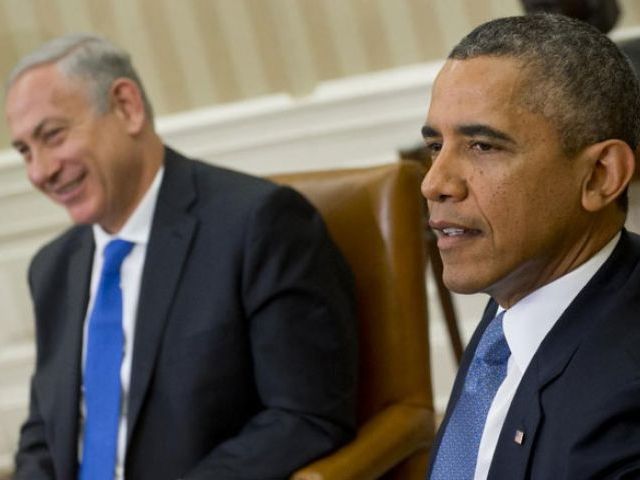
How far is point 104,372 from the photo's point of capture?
243 centimetres

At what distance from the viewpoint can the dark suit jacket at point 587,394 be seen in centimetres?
124

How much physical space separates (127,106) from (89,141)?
112 millimetres

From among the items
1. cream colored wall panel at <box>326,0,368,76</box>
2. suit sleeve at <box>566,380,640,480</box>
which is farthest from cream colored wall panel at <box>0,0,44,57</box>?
suit sleeve at <box>566,380,640,480</box>

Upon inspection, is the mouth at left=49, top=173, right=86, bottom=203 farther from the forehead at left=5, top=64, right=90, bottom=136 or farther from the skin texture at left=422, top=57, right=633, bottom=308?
the skin texture at left=422, top=57, right=633, bottom=308

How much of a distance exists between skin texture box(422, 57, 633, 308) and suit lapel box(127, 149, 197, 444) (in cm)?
100

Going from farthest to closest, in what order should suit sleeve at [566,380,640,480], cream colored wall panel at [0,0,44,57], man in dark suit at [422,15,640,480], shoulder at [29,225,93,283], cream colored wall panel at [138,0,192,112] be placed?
cream colored wall panel at [0,0,44,57]
cream colored wall panel at [138,0,192,112]
shoulder at [29,225,93,283]
man in dark suit at [422,15,640,480]
suit sleeve at [566,380,640,480]

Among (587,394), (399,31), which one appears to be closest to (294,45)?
(399,31)

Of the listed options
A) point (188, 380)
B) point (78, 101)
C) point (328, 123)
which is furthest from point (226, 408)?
point (328, 123)

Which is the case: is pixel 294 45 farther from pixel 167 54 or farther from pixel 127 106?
pixel 127 106

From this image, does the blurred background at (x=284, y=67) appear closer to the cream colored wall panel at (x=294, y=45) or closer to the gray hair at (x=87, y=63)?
the cream colored wall panel at (x=294, y=45)

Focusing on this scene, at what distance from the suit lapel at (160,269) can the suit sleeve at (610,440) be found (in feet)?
3.98

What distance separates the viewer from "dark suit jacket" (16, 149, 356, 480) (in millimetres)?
2219

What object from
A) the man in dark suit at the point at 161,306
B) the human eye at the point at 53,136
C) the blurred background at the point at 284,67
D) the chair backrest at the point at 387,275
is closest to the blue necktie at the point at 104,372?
the man in dark suit at the point at 161,306

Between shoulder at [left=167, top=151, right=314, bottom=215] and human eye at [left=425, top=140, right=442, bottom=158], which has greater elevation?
human eye at [left=425, top=140, right=442, bottom=158]
